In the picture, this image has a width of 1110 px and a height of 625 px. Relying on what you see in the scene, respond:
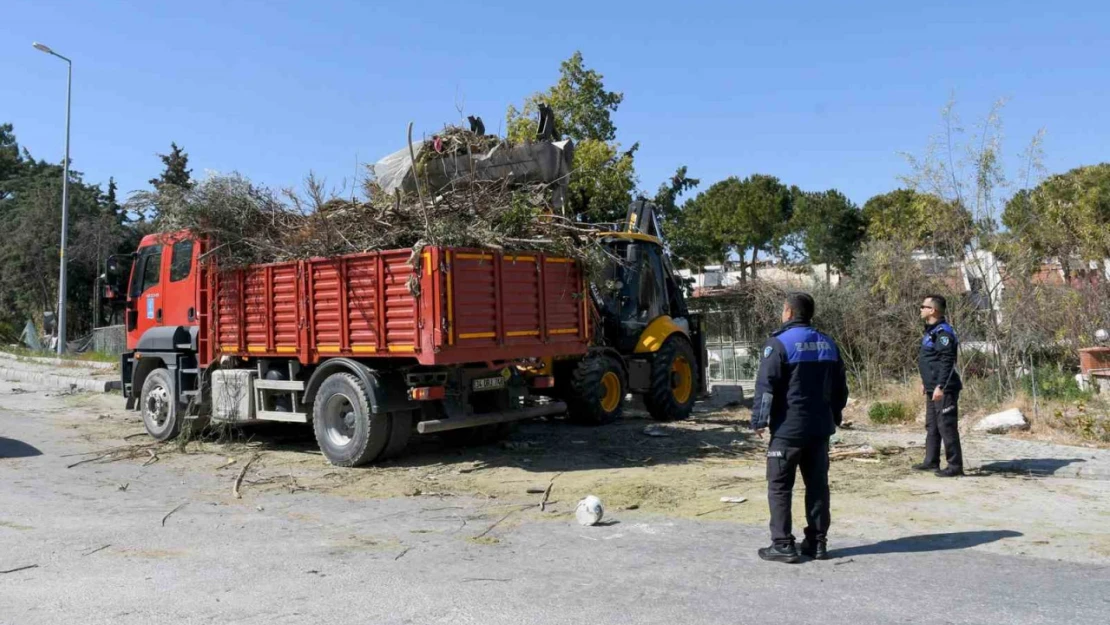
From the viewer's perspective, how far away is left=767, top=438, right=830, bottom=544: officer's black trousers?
5.29m

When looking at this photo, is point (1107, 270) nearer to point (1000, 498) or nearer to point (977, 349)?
point (977, 349)

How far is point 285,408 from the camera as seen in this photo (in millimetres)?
10148

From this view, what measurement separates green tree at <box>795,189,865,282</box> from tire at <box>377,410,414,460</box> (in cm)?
2709

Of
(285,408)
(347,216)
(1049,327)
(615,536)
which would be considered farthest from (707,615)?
(1049,327)

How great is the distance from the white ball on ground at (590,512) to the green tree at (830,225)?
28.8 meters

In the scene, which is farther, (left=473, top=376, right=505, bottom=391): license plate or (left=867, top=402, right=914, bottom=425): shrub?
(left=867, top=402, right=914, bottom=425): shrub

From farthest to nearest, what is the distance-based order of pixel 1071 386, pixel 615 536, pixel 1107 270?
pixel 1107 270 < pixel 1071 386 < pixel 615 536

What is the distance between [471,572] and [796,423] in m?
2.21

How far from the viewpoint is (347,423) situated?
919 cm

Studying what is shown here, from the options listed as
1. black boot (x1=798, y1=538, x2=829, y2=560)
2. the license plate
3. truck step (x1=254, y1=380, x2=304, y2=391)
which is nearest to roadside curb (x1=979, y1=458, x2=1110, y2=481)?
black boot (x1=798, y1=538, x2=829, y2=560)

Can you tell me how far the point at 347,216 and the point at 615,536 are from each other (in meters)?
4.93

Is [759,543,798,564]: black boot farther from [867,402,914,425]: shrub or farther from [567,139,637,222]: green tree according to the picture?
[567,139,637,222]: green tree

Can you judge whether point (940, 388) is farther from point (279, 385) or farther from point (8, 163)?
point (8, 163)

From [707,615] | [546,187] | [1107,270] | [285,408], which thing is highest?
[546,187]
